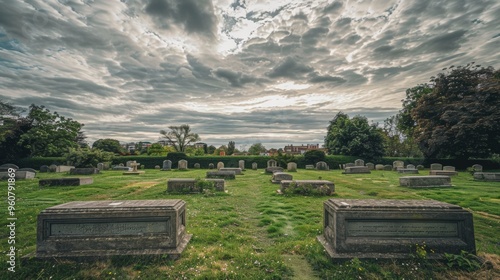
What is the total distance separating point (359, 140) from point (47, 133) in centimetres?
4634

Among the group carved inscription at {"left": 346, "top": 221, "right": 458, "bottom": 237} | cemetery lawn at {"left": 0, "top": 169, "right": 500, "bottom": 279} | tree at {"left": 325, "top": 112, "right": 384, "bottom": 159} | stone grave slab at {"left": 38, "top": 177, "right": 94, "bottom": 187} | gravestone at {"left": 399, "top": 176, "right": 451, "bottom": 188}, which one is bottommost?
gravestone at {"left": 399, "top": 176, "right": 451, "bottom": 188}

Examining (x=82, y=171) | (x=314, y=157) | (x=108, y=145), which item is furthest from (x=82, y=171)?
(x=108, y=145)

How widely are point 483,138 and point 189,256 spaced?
31.8 meters

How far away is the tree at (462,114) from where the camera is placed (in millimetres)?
23653

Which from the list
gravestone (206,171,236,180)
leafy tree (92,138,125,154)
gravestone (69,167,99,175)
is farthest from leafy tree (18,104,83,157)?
gravestone (206,171,236,180)

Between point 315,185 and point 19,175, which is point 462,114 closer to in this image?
point 315,185

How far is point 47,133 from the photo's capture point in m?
32.3

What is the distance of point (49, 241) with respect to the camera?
12.9 feet

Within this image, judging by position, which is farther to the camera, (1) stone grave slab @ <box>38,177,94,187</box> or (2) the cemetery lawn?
(1) stone grave slab @ <box>38,177,94,187</box>

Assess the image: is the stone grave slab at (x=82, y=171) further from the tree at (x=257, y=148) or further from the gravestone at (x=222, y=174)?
the tree at (x=257, y=148)

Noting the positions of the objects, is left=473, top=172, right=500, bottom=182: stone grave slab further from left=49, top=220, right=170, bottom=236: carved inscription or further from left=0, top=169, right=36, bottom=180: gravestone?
left=0, top=169, right=36, bottom=180: gravestone

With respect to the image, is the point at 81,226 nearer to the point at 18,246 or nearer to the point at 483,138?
the point at 18,246

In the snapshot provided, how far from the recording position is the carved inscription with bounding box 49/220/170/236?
398cm

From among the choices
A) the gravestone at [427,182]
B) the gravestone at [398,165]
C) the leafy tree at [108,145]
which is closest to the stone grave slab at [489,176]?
the gravestone at [427,182]
